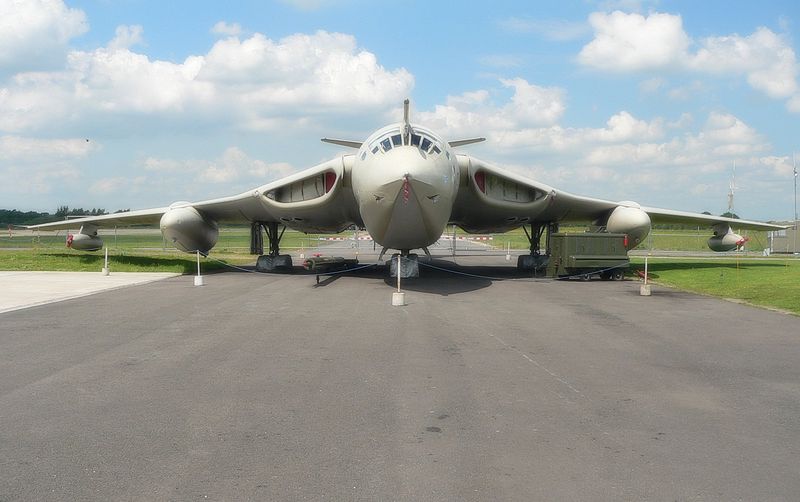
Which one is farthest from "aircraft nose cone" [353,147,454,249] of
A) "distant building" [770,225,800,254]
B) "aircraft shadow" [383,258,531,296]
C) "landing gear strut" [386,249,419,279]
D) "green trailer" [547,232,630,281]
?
"distant building" [770,225,800,254]

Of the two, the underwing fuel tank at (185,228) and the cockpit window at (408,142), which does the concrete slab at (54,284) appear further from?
the cockpit window at (408,142)

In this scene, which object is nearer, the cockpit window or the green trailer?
Answer: the cockpit window

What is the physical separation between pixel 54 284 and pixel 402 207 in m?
10.4

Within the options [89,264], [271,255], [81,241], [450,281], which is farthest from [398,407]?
[81,241]

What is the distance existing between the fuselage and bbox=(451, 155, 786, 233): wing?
3006 millimetres

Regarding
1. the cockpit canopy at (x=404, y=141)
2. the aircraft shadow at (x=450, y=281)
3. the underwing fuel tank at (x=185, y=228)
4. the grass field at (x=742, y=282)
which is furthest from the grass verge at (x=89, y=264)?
the grass field at (x=742, y=282)

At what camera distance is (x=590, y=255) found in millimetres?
19422

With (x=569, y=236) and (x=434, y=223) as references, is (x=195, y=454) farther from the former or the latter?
(x=569, y=236)

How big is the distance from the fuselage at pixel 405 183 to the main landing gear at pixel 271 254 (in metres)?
7.82

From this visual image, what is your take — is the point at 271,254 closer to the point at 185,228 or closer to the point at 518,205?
the point at 185,228

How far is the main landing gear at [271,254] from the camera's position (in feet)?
75.8

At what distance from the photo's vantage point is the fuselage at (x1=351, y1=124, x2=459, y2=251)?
14.2m

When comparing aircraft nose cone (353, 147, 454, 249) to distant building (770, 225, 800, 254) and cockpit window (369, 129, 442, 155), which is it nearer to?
cockpit window (369, 129, 442, 155)

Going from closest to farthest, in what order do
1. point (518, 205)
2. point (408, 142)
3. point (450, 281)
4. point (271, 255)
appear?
point (408, 142)
point (450, 281)
point (518, 205)
point (271, 255)
